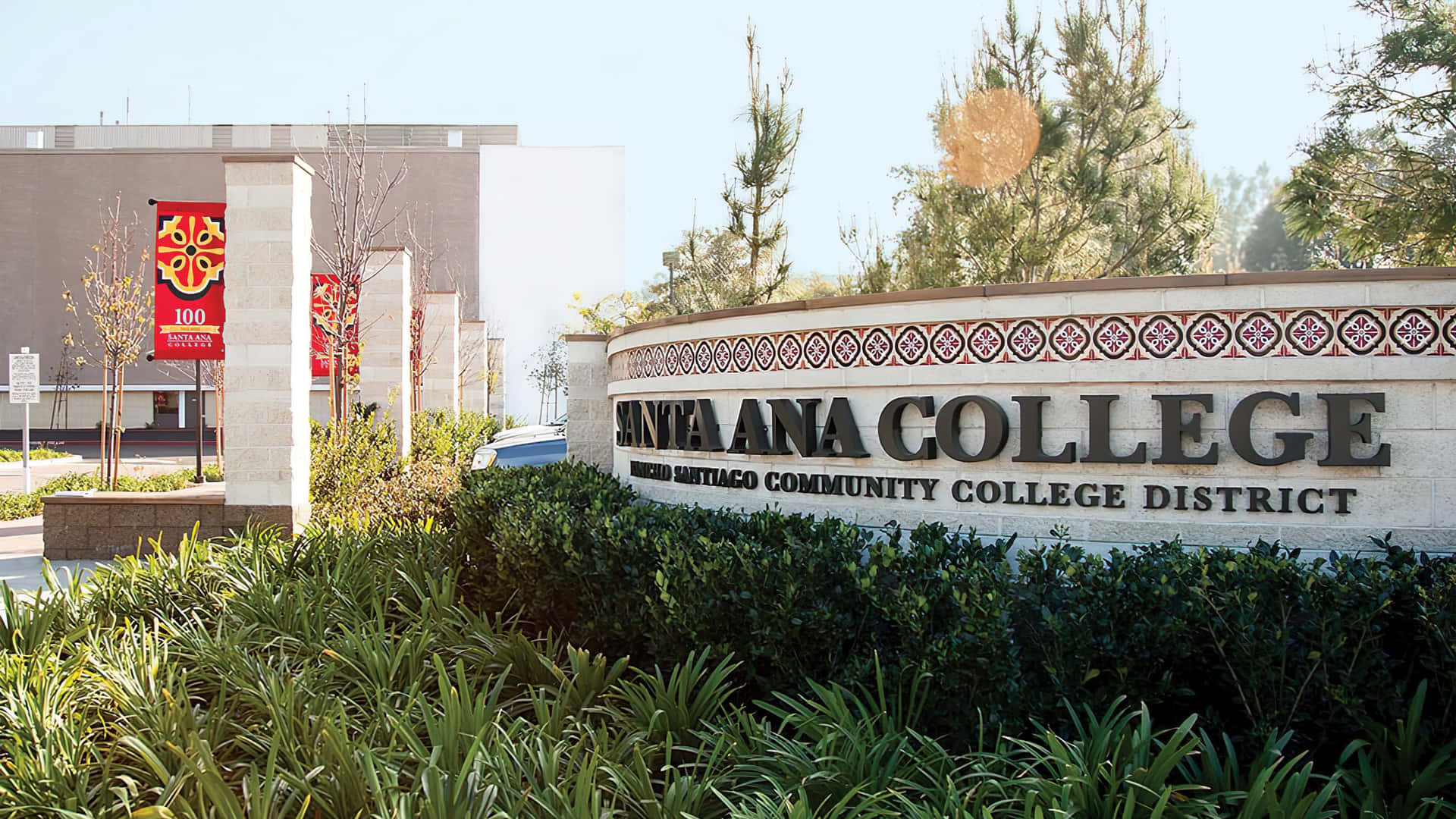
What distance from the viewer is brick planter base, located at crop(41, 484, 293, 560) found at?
10.7m

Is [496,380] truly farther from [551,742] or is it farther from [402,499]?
[551,742]

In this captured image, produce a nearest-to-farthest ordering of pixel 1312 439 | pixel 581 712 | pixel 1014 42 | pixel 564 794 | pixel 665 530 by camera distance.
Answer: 1. pixel 564 794
2. pixel 581 712
3. pixel 1312 439
4. pixel 665 530
5. pixel 1014 42

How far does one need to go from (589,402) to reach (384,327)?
347 inches

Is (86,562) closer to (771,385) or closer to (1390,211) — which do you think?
(771,385)

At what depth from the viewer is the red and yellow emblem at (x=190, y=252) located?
11.5m

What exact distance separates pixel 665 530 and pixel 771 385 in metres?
1.53

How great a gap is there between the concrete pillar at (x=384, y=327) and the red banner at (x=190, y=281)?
560 centimetres

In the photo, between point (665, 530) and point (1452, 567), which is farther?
point (665, 530)

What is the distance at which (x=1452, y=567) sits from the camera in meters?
4.42

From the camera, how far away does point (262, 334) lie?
410 inches

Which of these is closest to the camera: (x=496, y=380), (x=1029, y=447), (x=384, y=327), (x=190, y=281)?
(x=1029, y=447)

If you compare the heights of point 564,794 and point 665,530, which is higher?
point 665,530

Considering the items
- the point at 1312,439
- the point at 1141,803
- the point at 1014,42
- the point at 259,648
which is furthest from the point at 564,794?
the point at 1014,42

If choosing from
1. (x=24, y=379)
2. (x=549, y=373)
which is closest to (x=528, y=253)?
(x=549, y=373)
